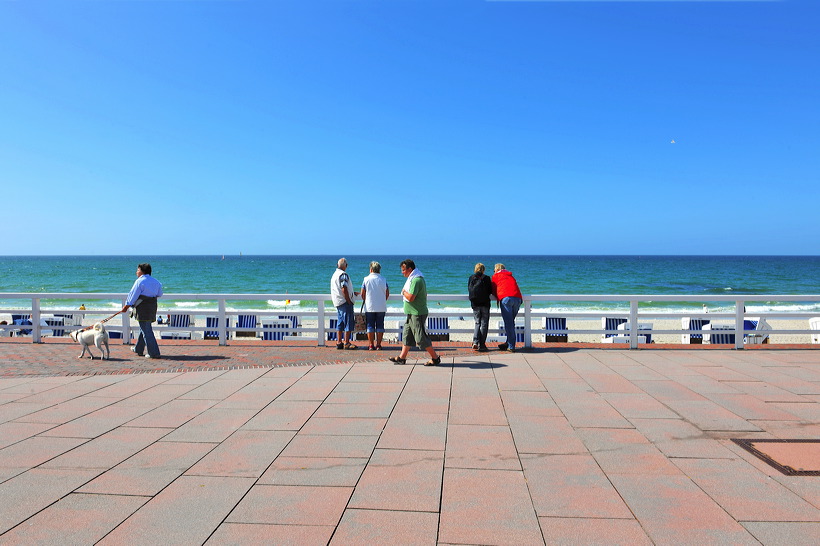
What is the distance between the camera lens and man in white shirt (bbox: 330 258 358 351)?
9414 mm

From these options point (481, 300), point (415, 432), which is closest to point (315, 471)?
point (415, 432)

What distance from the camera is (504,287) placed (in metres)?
9.38

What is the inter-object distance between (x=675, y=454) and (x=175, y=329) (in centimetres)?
874

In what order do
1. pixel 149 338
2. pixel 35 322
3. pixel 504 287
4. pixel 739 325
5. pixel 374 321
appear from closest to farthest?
pixel 149 338
pixel 504 287
pixel 739 325
pixel 374 321
pixel 35 322

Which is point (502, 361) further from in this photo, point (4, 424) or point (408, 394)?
point (4, 424)

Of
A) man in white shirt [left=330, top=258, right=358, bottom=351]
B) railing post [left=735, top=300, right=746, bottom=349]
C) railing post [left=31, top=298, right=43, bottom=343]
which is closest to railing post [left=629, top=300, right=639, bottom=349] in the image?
railing post [left=735, top=300, right=746, bottom=349]

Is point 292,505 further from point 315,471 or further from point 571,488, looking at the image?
point 571,488

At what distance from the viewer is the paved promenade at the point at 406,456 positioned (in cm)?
307

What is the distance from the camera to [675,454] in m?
4.26

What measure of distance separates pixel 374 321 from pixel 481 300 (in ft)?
6.29

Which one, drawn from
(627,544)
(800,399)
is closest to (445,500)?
(627,544)

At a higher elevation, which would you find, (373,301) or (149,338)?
(373,301)

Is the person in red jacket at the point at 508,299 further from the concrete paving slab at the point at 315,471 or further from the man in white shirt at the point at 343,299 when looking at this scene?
the concrete paving slab at the point at 315,471

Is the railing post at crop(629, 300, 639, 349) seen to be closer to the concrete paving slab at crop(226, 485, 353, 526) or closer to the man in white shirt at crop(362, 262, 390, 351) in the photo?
the man in white shirt at crop(362, 262, 390, 351)
